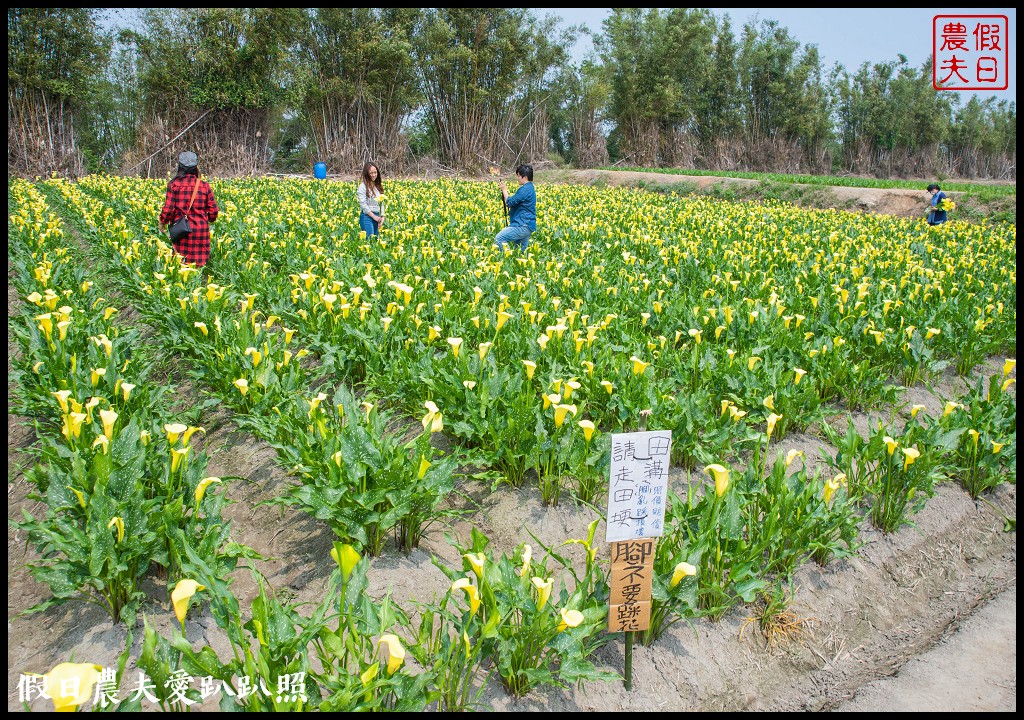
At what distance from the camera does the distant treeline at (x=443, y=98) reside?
22.7 metres

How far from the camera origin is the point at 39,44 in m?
20.9

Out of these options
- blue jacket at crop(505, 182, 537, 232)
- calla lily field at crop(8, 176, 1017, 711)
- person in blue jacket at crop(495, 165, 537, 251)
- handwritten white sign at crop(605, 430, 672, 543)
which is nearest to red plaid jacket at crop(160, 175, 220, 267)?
calla lily field at crop(8, 176, 1017, 711)

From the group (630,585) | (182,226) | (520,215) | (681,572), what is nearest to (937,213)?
(520,215)

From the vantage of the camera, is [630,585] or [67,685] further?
[630,585]

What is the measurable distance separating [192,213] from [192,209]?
0.05 m

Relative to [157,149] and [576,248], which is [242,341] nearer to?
[576,248]

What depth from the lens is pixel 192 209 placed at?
7105 millimetres

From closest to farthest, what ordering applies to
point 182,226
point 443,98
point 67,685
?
1. point 67,685
2. point 182,226
3. point 443,98

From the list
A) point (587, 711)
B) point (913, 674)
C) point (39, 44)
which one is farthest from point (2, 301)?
point (39, 44)

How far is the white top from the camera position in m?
8.81

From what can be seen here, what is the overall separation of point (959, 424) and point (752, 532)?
197 cm

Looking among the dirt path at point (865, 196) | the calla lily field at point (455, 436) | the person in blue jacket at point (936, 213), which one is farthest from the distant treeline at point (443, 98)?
the person in blue jacket at point (936, 213)

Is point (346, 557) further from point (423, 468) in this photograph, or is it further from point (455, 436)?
point (455, 436)

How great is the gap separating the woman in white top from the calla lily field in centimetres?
121
